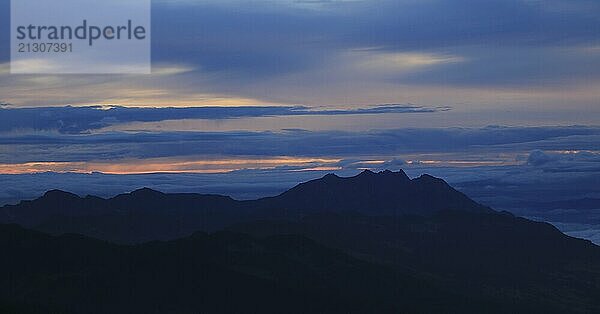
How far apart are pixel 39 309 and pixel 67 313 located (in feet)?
19.0

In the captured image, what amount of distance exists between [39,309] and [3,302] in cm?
753

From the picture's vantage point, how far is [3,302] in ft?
607

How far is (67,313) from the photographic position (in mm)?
192875

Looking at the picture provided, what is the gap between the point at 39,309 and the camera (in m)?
190

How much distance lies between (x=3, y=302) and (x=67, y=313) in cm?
1329
